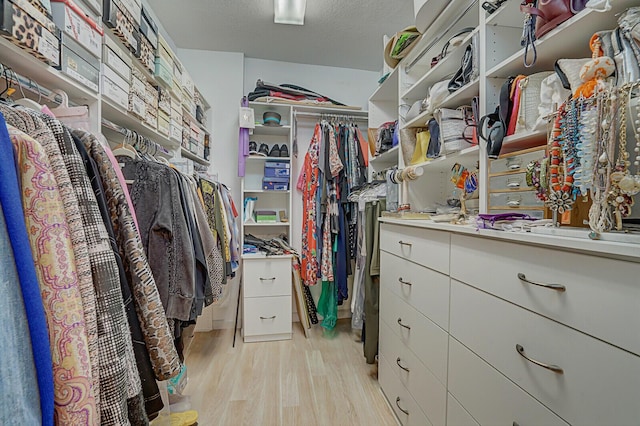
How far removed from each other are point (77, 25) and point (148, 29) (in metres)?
0.59

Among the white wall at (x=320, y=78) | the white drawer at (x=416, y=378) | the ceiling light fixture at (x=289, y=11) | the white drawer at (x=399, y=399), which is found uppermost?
the ceiling light fixture at (x=289, y=11)

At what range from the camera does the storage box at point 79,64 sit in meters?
0.87

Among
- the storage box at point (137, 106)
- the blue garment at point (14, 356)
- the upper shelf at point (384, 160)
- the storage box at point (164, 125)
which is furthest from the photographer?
the upper shelf at point (384, 160)

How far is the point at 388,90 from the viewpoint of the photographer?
1.89 meters

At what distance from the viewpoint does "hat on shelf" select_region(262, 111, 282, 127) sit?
2.34 metres

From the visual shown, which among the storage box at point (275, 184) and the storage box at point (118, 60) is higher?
the storage box at point (118, 60)

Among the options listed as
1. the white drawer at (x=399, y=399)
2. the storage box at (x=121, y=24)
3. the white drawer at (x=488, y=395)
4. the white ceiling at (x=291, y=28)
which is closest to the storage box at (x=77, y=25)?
the storage box at (x=121, y=24)

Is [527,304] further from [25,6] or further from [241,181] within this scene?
[241,181]

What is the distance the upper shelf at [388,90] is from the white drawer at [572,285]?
4.31 feet

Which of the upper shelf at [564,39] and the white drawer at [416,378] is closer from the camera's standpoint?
the upper shelf at [564,39]

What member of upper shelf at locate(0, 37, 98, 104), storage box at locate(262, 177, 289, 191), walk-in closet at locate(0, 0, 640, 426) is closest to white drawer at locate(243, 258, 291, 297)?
walk-in closet at locate(0, 0, 640, 426)

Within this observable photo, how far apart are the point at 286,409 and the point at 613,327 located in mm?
1506

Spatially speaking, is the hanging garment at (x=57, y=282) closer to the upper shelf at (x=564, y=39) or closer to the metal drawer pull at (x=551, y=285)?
the metal drawer pull at (x=551, y=285)

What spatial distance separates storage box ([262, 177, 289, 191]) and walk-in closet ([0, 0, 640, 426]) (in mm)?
204
